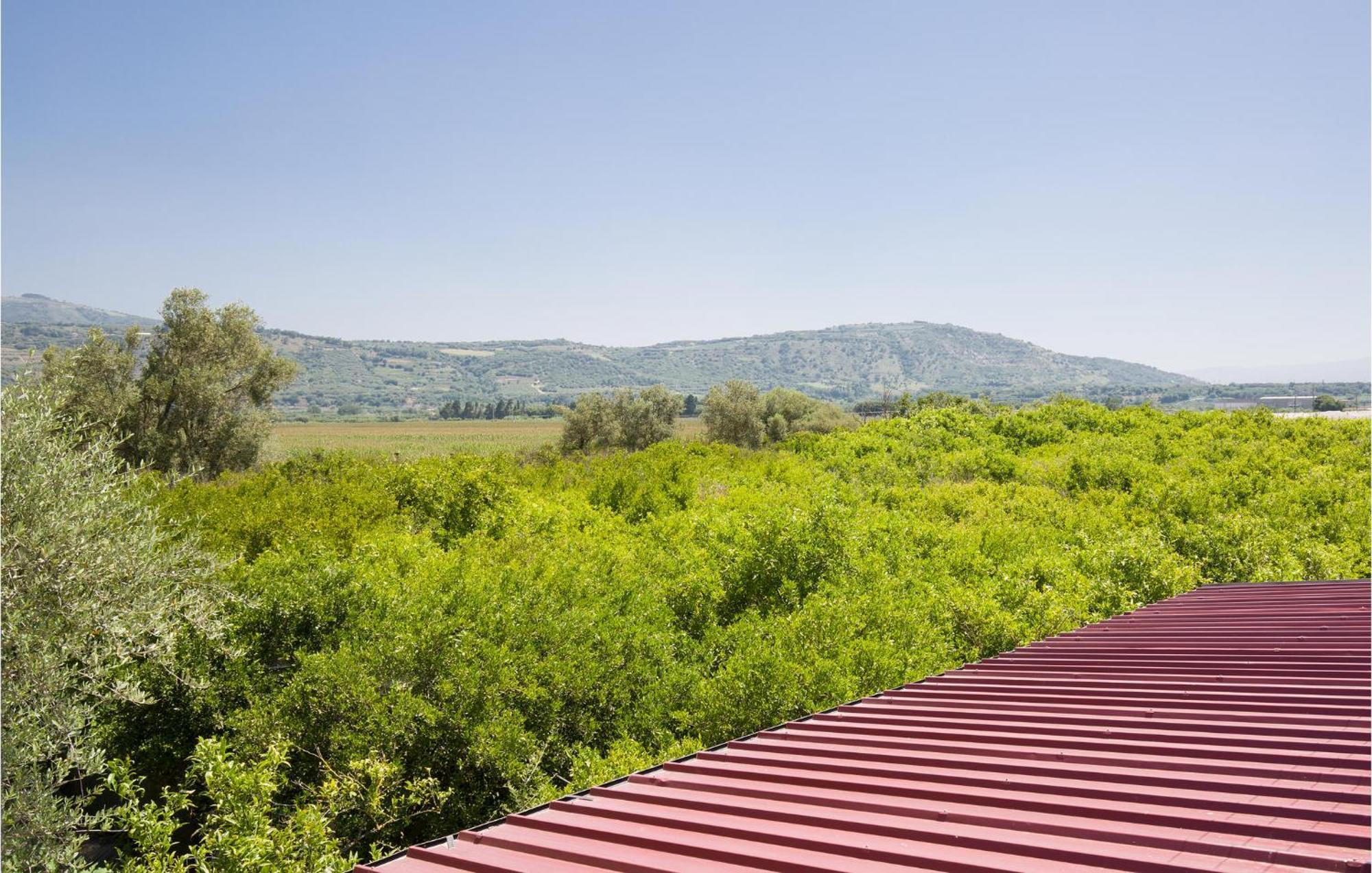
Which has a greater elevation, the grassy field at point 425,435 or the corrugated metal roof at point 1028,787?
the corrugated metal roof at point 1028,787

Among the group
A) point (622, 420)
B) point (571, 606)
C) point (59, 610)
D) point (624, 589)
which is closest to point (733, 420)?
point (622, 420)

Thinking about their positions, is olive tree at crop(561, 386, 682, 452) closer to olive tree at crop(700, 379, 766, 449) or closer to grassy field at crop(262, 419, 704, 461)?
grassy field at crop(262, 419, 704, 461)

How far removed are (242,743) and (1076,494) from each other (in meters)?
30.0

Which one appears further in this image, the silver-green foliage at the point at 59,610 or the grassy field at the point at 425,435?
the grassy field at the point at 425,435

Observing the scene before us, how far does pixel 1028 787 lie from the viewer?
19.2ft

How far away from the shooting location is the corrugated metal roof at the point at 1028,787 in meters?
4.70

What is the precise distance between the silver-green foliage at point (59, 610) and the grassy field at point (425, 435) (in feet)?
197

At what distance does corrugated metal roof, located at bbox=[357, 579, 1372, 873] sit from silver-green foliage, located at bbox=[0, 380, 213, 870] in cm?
610

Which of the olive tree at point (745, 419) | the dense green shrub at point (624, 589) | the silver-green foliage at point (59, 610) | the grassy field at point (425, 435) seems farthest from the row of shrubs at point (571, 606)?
the grassy field at point (425, 435)

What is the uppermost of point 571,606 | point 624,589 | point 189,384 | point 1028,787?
point 189,384

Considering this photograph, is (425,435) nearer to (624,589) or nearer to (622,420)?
(622,420)

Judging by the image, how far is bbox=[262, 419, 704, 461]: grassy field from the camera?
99062 mm

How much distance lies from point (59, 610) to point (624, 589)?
10.2 m

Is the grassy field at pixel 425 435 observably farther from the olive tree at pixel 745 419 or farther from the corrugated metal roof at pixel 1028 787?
the corrugated metal roof at pixel 1028 787
